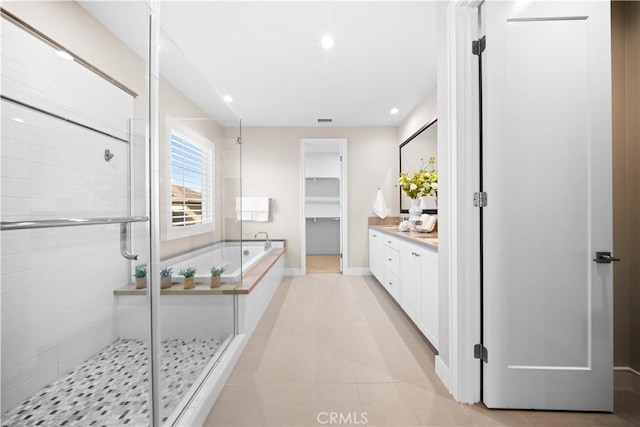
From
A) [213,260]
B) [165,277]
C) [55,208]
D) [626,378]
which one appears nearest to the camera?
[55,208]

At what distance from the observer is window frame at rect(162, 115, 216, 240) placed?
56.5 inches

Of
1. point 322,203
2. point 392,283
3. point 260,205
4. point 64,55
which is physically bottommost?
point 392,283

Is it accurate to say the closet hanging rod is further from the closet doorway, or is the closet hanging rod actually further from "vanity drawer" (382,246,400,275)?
the closet doorway

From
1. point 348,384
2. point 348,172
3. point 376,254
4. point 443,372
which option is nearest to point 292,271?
point 376,254

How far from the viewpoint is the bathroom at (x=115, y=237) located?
0.80 m

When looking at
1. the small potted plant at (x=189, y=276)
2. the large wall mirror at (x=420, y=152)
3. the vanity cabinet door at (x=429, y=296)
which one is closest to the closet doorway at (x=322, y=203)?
the large wall mirror at (x=420, y=152)

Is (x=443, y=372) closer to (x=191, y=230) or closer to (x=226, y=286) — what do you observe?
(x=226, y=286)

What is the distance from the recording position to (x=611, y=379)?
1477 mm

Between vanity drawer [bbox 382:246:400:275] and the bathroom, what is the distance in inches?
49.1

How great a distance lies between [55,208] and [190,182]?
0.90 metres

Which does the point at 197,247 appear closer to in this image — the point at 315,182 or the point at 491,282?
the point at 491,282

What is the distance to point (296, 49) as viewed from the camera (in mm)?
2562

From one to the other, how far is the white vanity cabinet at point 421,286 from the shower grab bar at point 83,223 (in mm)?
1790

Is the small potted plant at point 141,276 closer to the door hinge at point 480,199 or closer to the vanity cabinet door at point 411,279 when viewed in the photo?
the door hinge at point 480,199
